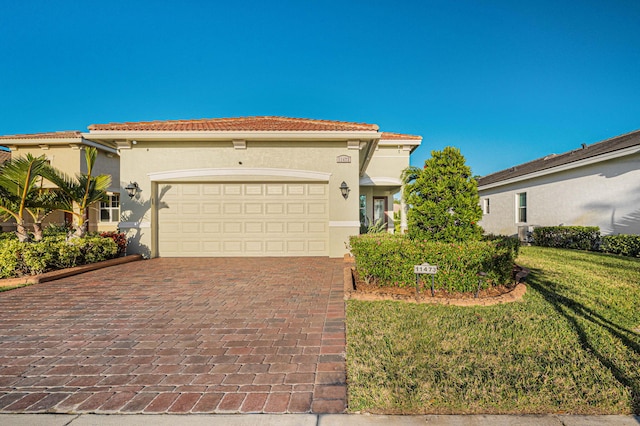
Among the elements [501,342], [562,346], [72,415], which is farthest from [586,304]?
[72,415]

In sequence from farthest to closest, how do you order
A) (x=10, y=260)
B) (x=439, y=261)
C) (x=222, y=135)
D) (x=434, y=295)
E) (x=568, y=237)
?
(x=568, y=237) → (x=222, y=135) → (x=10, y=260) → (x=439, y=261) → (x=434, y=295)

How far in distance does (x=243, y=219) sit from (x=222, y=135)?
2695 millimetres

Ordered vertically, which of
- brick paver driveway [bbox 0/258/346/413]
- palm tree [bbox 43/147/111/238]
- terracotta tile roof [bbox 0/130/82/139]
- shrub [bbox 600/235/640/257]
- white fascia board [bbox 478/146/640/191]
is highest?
terracotta tile roof [bbox 0/130/82/139]

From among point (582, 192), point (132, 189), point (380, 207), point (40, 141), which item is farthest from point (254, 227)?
point (40, 141)

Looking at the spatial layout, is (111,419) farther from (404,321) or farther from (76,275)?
(76,275)

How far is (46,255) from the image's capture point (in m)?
6.61

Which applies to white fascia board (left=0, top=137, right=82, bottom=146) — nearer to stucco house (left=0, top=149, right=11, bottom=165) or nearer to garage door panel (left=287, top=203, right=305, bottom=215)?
stucco house (left=0, top=149, right=11, bottom=165)

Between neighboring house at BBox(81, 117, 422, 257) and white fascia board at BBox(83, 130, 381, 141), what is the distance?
0.15 m

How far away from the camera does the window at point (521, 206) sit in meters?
15.1

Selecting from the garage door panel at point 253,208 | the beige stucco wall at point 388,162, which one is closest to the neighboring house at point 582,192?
the beige stucco wall at point 388,162

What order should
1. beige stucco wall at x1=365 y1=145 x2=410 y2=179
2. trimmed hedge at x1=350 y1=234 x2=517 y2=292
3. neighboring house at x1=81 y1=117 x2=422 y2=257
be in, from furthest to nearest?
beige stucco wall at x1=365 y1=145 x2=410 y2=179
neighboring house at x1=81 y1=117 x2=422 y2=257
trimmed hedge at x1=350 y1=234 x2=517 y2=292

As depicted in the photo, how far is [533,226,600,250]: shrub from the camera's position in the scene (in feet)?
34.6

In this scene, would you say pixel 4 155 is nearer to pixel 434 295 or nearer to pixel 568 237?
pixel 434 295

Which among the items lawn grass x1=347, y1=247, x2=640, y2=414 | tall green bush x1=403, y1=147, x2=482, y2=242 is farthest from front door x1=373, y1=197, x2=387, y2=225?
lawn grass x1=347, y1=247, x2=640, y2=414
